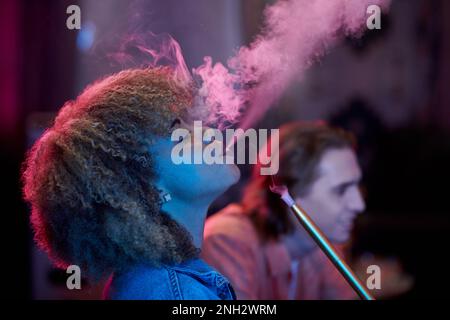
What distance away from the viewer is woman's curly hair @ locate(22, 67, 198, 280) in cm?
143

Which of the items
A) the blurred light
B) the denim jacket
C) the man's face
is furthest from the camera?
the man's face

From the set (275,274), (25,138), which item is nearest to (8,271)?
(25,138)

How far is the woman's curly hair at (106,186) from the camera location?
1.43 meters

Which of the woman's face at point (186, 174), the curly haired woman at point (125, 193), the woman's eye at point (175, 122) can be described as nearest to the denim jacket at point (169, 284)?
the curly haired woman at point (125, 193)

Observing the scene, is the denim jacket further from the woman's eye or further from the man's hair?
the man's hair

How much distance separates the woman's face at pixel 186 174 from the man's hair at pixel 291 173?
3.31 ft

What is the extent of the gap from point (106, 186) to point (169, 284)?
10.9 inches

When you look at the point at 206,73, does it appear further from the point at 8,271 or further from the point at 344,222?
the point at 8,271

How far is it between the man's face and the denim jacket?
102cm

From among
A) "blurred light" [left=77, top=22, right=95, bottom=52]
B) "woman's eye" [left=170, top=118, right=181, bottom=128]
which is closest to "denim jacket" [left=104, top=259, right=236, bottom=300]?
"woman's eye" [left=170, top=118, right=181, bottom=128]

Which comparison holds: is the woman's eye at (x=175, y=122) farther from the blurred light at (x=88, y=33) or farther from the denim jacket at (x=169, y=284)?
the blurred light at (x=88, y=33)

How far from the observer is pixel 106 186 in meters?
1.43
